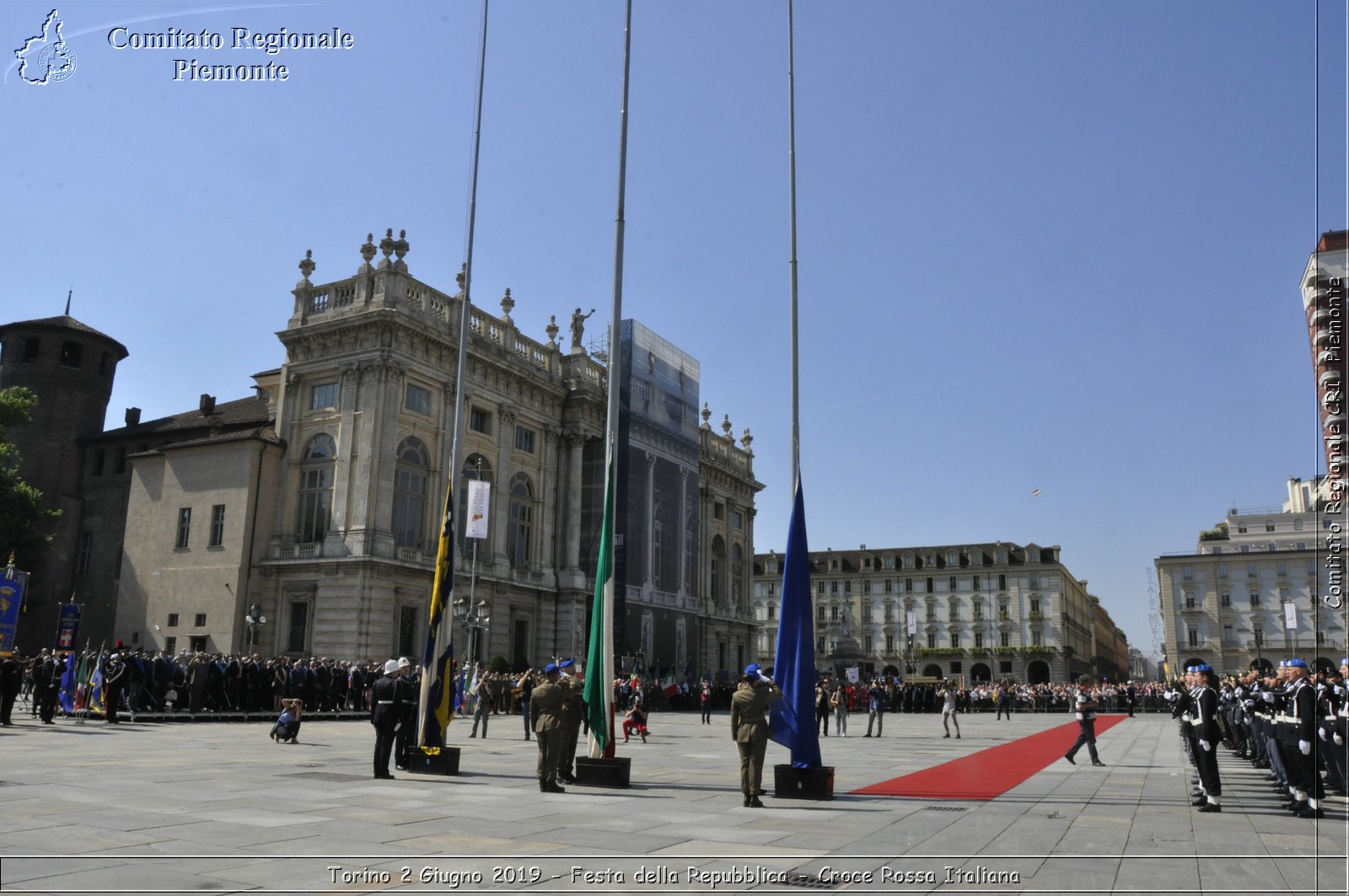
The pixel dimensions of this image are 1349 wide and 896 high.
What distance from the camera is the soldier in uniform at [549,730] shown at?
44.5 feet

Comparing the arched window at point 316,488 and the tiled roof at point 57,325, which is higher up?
the tiled roof at point 57,325

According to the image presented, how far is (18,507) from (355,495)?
1626 centimetres

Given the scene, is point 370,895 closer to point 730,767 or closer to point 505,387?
point 730,767

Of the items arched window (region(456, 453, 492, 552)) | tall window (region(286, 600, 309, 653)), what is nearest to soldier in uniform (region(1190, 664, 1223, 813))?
tall window (region(286, 600, 309, 653))

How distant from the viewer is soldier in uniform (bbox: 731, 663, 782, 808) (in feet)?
41.0

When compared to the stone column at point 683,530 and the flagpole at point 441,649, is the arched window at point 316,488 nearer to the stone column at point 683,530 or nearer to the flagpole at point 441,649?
the stone column at point 683,530

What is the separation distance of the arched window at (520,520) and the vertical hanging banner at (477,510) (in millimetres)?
12908

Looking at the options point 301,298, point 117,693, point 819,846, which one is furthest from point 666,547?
point 819,846

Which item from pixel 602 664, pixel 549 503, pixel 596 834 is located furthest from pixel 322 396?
pixel 596 834

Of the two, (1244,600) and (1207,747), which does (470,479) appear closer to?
(1207,747)

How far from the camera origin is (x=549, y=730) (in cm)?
1364

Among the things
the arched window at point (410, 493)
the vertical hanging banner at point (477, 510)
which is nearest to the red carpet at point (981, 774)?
the vertical hanging banner at point (477, 510)

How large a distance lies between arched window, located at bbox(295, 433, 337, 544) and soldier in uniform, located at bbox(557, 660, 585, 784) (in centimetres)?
3001

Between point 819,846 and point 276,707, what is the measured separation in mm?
27638
